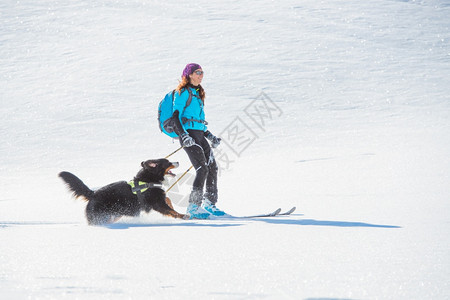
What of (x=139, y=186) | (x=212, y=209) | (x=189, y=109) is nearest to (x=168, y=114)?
(x=189, y=109)

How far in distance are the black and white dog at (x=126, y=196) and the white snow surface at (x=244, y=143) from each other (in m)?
0.18

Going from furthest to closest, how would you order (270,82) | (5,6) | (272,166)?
(5,6) < (270,82) < (272,166)

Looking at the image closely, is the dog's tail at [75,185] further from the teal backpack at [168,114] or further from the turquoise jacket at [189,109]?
the turquoise jacket at [189,109]

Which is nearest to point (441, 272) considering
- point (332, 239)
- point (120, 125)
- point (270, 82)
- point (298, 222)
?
point (332, 239)

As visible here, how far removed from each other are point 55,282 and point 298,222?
97.9 inches

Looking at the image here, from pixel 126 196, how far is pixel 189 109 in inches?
41.2

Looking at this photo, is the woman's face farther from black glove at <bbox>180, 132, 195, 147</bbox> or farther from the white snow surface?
the white snow surface

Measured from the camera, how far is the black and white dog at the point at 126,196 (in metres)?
4.47

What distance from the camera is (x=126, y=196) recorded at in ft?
15.0

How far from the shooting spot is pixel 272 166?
8.66 m

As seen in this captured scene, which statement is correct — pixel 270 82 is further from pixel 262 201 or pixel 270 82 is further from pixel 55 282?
pixel 55 282

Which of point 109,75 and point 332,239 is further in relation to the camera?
point 109,75

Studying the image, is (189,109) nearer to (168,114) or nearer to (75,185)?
(168,114)

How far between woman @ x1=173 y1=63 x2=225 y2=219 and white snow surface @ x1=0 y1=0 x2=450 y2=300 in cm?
52
